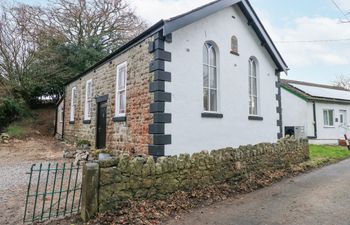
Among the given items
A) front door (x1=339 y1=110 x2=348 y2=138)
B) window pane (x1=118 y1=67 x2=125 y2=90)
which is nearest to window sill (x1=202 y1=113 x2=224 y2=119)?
window pane (x1=118 y1=67 x2=125 y2=90)

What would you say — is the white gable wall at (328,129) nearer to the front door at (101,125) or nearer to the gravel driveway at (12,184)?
the front door at (101,125)

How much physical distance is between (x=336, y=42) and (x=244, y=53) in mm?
9655

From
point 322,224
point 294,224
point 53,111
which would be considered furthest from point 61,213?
point 53,111

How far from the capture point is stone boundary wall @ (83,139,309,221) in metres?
4.96

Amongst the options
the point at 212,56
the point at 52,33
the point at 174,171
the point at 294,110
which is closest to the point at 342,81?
the point at 294,110

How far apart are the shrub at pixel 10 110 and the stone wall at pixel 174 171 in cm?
1876

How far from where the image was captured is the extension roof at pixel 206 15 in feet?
23.9

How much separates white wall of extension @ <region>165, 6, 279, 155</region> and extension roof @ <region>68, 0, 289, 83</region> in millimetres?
247

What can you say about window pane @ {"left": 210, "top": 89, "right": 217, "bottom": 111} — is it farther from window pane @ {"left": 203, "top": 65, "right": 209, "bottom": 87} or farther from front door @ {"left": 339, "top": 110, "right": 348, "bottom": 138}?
front door @ {"left": 339, "top": 110, "right": 348, "bottom": 138}

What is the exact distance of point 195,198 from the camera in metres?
6.11

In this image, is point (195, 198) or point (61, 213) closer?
point (61, 213)

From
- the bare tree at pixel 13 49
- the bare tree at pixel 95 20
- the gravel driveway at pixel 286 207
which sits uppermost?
the bare tree at pixel 95 20

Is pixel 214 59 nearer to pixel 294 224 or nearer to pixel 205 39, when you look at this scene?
pixel 205 39

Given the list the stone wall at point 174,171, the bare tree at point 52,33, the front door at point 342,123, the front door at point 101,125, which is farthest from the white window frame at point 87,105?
the front door at point 342,123
